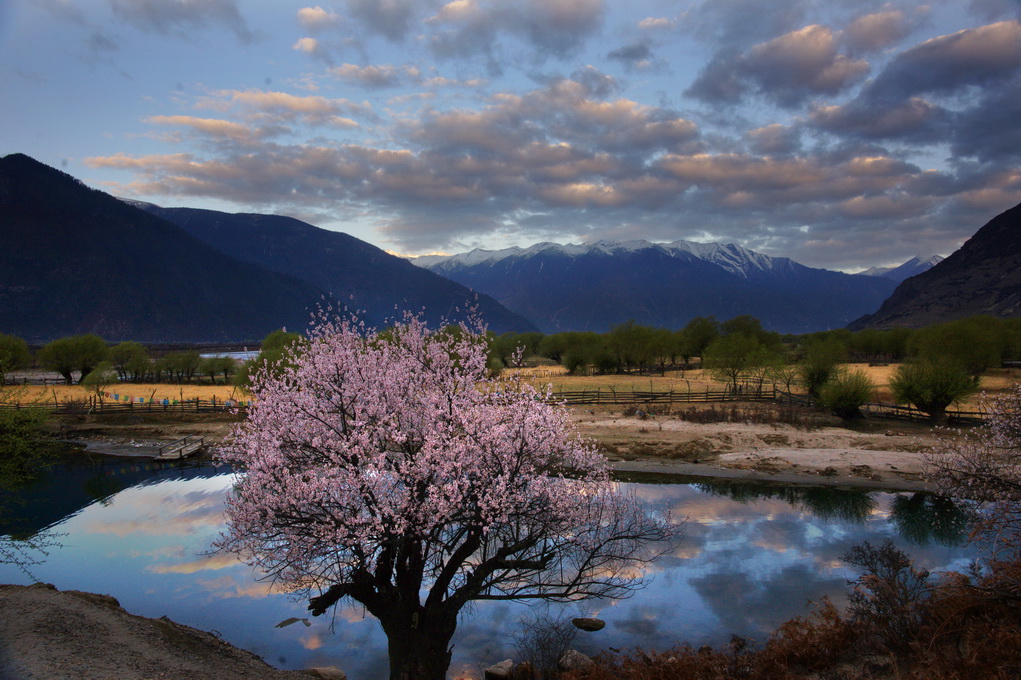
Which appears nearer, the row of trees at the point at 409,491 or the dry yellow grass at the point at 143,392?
the row of trees at the point at 409,491

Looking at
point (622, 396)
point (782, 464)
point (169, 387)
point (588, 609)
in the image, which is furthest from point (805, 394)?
point (169, 387)

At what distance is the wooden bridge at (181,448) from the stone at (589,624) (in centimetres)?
3760

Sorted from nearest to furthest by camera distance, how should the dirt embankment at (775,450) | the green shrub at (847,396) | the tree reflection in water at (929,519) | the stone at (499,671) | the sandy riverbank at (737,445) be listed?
the stone at (499,671) → the tree reflection in water at (929,519) → the dirt embankment at (775,450) → the sandy riverbank at (737,445) → the green shrub at (847,396)

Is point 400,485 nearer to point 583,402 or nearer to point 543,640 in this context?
point 543,640

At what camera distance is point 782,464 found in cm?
3616

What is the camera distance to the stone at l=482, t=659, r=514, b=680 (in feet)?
47.0

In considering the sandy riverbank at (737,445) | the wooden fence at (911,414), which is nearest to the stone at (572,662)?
the sandy riverbank at (737,445)

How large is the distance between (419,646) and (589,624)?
7.80m

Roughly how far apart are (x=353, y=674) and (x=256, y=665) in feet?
8.70

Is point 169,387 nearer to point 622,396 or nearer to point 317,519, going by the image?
point 622,396

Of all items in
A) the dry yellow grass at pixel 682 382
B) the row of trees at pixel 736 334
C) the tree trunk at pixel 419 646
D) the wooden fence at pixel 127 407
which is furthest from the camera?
the row of trees at pixel 736 334

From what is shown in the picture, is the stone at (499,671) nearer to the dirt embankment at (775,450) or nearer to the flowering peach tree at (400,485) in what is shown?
the flowering peach tree at (400,485)

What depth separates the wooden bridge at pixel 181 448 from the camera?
42.9 meters

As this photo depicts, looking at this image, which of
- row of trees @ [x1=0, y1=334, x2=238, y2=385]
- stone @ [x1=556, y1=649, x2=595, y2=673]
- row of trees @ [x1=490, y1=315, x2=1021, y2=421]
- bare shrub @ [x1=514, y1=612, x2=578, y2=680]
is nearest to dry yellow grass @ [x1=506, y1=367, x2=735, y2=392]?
row of trees @ [x1=490, y1=315, x2=1021, y2=421]
